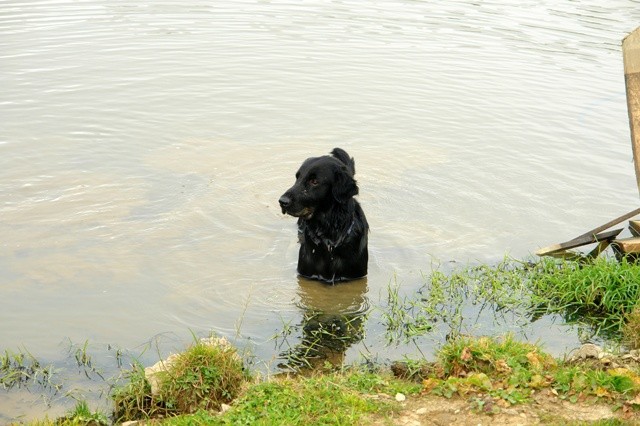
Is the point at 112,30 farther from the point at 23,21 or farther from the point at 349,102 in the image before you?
the point at 349,102

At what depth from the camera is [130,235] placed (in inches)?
354

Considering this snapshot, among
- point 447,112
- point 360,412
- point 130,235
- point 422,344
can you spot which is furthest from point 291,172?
point 360,412

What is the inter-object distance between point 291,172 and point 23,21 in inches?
356

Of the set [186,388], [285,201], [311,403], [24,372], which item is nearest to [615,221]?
[285,201]

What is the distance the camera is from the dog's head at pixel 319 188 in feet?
25.9

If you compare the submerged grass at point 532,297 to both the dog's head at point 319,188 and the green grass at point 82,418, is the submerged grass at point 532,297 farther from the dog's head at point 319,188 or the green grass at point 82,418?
the green grass at point 82,418

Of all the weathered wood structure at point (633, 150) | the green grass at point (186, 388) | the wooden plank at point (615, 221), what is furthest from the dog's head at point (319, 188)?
the green grass at point (186, 388)

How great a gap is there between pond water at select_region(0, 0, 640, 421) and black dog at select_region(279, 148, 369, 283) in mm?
222

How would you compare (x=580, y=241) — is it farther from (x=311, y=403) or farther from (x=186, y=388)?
(x=186, y=388)

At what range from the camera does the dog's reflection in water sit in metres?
6.73

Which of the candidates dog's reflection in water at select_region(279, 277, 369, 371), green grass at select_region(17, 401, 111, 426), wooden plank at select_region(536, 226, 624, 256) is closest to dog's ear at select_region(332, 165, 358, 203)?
dog's reflection in water at select_region(279, 277, 369, 371)

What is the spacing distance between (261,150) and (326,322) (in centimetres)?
457

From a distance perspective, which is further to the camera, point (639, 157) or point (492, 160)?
point (492, 160)

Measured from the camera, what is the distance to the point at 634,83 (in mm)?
7625
